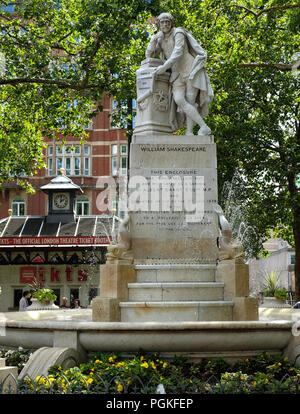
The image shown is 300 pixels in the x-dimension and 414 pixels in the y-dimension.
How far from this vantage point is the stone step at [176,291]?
1065 centimetres

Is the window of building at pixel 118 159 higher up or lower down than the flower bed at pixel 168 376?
higher up

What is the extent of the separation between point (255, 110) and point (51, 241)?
14.9 m

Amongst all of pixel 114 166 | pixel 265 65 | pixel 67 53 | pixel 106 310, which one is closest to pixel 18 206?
pixel 114 166

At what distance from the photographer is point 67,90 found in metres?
24.3

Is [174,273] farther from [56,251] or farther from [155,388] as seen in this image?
[56,251]

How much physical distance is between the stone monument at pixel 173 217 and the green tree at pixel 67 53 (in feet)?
24.5

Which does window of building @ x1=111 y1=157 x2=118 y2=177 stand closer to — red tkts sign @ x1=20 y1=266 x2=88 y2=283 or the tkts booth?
the tkts booth

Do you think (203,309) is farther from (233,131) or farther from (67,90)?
(233,131)

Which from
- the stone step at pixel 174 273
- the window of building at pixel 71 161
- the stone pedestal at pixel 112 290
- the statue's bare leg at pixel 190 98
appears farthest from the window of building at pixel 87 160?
the stone pedestal at pixel 112 290

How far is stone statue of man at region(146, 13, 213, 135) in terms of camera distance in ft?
42.0

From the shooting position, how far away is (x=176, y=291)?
419 inches

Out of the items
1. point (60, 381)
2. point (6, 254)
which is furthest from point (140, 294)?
point (6, 254)

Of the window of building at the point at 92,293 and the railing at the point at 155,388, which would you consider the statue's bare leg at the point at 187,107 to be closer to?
the railing at the point at 155,388

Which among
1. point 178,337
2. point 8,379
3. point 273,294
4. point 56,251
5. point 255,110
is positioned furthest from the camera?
point 56,251
